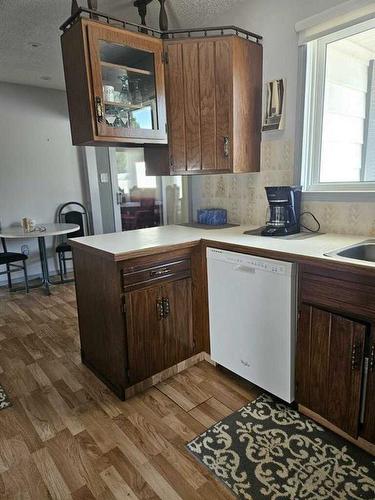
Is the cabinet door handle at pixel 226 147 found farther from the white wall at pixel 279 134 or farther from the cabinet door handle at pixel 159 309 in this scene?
the cabinet door handle at pixel 159 309

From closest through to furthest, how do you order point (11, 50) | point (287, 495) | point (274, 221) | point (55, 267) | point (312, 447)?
point (287, 495)
point (312, 447)
point (274, 221)
point (11, 50)
point (55, 267)

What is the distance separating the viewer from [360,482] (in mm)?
1340

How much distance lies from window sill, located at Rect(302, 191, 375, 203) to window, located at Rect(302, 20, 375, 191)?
0.05 metres

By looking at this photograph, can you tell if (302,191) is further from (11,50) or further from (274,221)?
(11,50)

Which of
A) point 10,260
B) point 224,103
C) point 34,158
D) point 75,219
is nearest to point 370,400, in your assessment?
point 224,103

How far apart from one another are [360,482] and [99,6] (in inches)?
123

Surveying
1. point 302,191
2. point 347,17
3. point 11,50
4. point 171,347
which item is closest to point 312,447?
point 171,347

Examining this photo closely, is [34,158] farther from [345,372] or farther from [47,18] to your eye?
[345,372]

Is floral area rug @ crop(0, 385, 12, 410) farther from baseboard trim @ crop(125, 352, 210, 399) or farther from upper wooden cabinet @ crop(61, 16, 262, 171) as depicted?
upper wooden cabinet @ crop(61, 16, 262, 171)

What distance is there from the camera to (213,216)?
2586 millimetres

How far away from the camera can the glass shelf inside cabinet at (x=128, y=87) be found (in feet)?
6.33

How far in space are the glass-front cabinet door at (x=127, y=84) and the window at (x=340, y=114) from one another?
0.96m

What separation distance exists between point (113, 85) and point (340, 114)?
1.45 metres

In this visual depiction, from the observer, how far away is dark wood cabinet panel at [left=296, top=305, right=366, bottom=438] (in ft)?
4.63
